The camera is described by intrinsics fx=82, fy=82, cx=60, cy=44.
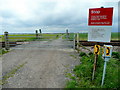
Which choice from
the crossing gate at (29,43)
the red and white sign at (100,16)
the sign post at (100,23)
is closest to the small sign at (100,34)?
the sign post at (100,23)

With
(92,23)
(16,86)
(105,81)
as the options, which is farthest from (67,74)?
(92,23)

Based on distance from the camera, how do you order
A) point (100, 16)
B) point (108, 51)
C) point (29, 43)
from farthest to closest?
1. point (29, 43)
2. point (100, 16)
3. point (108, 51)

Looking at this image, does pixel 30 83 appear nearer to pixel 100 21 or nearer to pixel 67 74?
pixel 67 74

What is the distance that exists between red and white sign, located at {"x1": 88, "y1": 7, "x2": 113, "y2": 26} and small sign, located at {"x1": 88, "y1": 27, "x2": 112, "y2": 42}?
160 mm

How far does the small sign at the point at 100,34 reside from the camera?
2.65m

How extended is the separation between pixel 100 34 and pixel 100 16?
58cm

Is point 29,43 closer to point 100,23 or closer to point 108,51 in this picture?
point 100,23

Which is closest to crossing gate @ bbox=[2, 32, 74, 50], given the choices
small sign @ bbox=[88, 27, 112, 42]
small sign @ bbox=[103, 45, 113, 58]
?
small sign @ bbox=[88, 27, 112, 42]

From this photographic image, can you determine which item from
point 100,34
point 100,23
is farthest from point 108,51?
point 100,23

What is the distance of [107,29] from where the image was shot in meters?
2.66

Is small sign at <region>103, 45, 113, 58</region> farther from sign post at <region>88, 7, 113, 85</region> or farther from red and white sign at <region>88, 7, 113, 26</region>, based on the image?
red and white sign at <region>88, 7, 113, 26</region>

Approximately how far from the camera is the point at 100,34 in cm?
273

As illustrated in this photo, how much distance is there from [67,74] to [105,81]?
4.61 feet

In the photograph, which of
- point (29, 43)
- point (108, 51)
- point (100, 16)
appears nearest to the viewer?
point (108, 51)
